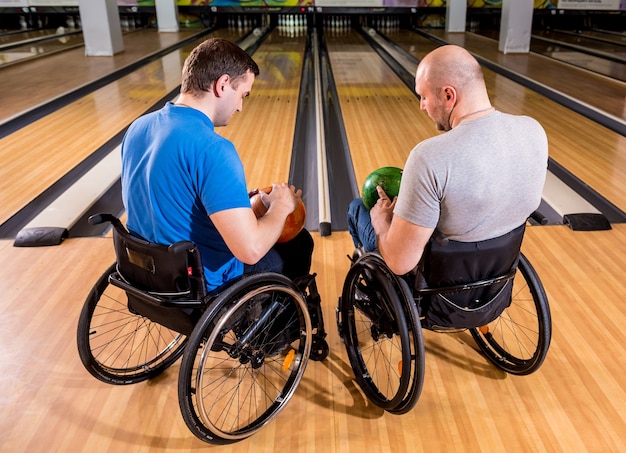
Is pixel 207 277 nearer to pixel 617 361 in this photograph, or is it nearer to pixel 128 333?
pixel 128 333

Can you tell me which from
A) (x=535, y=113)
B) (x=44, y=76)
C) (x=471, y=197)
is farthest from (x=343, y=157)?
(x=44, y=76)

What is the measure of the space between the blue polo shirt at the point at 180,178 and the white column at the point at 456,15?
31.0 feet

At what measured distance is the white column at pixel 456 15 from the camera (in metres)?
9.79

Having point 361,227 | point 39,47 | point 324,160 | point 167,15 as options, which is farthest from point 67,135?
point 167,15

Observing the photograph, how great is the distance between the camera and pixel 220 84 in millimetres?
1422

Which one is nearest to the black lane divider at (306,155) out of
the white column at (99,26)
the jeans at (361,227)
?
the jeans at (361,227)

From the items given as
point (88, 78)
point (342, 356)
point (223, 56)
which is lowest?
point (342, 356)

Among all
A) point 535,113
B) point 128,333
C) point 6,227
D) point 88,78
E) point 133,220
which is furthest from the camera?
point 88,78

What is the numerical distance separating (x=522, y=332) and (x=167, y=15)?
9428mm

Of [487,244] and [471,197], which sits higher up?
[471,197]

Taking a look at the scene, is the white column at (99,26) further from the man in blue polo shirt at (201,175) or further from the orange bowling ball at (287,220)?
the man in blue polo shirt at (201,175)

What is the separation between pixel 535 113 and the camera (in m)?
4.84

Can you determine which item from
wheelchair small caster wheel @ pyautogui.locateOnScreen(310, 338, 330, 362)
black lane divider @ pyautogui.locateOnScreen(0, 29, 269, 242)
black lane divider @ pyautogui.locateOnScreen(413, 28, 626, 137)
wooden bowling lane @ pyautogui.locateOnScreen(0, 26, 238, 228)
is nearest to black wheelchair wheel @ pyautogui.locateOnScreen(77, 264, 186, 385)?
wheelchair small caster wheel @ pyautogui.locateOnScreen(310, 338, 330, 362)

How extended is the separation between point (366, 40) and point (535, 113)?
5096 mm
